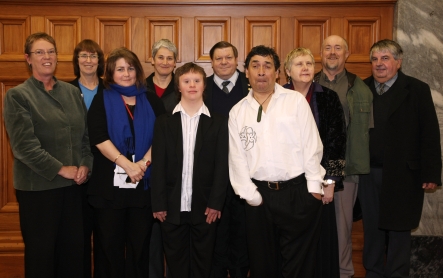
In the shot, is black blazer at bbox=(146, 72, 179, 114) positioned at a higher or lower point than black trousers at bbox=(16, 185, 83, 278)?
higher

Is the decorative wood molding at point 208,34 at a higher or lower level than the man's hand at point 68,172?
higher

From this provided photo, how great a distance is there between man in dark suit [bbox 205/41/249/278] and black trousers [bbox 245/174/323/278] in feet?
1.61

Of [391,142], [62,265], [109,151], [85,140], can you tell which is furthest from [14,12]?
[391,142]

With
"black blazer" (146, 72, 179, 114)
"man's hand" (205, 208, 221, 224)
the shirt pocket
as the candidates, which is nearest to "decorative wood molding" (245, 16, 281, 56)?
→ "black blazer" (146, 72, 179, 114)

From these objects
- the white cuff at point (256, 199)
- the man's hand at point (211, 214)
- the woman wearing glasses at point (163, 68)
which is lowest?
the man's hand at point (211, 214)

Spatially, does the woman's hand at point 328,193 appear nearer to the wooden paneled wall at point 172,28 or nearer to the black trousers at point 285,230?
the black trousers at point 285,230

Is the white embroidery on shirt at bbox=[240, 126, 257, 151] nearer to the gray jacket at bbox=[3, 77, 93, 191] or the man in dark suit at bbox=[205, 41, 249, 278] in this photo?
the man in dark suit at bbox=[205, 41, 249, 278]

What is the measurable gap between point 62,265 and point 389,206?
2343 millimetres

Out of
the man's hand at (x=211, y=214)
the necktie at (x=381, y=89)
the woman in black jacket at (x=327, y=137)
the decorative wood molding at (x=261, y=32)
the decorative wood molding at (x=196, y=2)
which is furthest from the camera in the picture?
the decorative wood molding at (x=261, y=32)

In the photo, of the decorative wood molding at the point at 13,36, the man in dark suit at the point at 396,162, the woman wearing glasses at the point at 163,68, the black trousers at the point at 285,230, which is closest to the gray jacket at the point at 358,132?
the man in dark suit at the point at 396,162

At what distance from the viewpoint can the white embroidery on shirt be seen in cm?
293

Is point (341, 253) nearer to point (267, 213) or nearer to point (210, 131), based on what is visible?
point (267, 213)

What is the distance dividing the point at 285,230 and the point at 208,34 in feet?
6.46

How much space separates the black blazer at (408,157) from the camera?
343 centimetres
